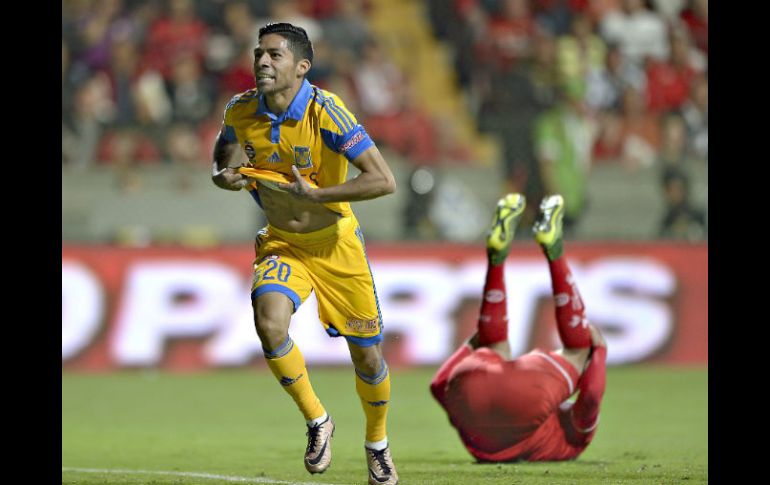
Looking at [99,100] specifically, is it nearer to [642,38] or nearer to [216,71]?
[216,71]

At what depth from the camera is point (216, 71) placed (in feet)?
50.4

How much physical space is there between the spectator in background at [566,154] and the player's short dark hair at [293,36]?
6674 mm

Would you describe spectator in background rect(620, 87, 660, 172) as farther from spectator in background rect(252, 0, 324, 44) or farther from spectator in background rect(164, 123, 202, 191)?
spectator in background rect(164, 123, 202, 191)

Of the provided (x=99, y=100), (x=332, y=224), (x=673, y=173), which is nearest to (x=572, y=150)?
(x=673, y=173)

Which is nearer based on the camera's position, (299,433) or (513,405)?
(513,405)

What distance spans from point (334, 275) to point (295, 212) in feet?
1.31

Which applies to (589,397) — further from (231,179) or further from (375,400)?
(231,179)

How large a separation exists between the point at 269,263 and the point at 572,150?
24.6 feet

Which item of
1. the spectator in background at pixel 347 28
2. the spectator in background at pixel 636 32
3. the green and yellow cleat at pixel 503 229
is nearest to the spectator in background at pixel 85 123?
the spectator in background at pixel 347 28

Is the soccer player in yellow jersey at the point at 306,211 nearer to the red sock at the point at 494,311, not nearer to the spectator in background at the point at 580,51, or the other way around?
the red sock at the point at 494,311

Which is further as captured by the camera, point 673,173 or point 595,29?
point 595,29

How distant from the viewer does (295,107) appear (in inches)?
271

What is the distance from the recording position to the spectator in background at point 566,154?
13.5m

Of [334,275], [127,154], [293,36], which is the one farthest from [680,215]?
[293,36]
